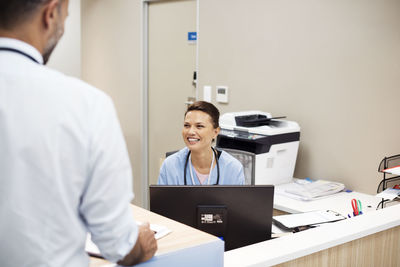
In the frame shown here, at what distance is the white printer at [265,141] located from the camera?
3.03 metres

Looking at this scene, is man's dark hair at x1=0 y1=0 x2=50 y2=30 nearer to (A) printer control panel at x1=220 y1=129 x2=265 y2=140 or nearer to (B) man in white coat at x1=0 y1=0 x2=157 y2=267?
(B) man in white coat at x1=0 y1=0 x2=157 y2=267

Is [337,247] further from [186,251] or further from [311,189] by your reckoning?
[311,189]

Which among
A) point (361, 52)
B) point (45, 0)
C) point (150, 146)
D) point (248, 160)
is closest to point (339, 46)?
point (361, 52)

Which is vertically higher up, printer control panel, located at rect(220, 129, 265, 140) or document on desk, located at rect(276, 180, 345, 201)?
printer control panel, located at rect(220, 129, 265, 140)

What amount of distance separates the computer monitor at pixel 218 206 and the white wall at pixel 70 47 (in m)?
3.55

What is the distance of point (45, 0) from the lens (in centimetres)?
80

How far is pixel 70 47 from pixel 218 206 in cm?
371

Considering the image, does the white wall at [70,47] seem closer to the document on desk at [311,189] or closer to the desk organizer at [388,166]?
the document on desk at [311,189]

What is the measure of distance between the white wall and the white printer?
2276 millimetres

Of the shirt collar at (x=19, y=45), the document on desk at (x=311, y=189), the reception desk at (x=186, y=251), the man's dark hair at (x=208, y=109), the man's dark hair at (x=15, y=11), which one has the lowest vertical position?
the document on desk at (x=311, y=189)

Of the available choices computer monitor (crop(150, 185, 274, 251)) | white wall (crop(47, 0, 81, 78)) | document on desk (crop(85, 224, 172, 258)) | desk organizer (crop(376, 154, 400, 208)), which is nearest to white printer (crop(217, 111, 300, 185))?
desk organizer (crop(376, 154, 400, 208))

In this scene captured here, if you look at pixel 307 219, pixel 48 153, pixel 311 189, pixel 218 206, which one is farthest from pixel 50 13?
pixel 311 189

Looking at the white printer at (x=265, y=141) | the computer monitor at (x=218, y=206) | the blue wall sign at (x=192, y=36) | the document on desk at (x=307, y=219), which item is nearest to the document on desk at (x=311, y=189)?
the white printer at (x=265, y=141)

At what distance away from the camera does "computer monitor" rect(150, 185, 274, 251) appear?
1.62m
